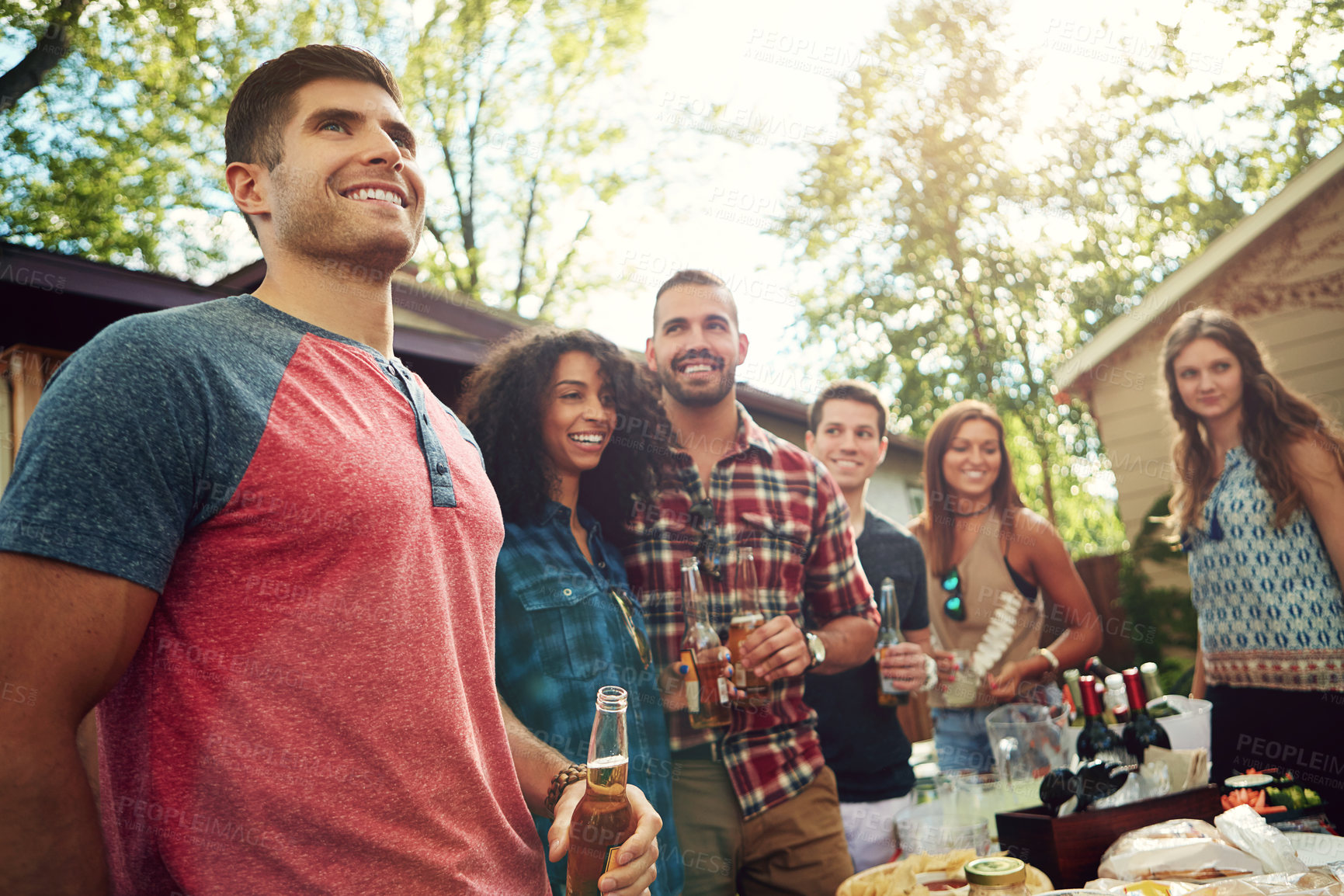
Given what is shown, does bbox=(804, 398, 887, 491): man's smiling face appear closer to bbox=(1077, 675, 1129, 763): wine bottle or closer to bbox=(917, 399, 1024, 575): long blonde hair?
bbox=(917, 399, 1024, 575): long blonde hair

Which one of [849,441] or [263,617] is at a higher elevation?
[849,441]

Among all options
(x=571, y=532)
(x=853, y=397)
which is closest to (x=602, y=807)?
(x=571, y=532)

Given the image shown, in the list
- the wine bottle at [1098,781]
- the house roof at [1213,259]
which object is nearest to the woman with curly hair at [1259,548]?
the house roof at [1213,259]

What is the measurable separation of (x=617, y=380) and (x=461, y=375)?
6.84ft

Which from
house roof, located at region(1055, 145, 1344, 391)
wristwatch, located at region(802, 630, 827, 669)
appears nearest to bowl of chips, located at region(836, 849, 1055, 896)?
wristwatch, located at region(802, 630, 827, 669)

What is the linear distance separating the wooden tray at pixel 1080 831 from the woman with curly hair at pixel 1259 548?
3.67ft

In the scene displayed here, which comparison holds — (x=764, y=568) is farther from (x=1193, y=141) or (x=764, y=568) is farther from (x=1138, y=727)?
(x=1193, y=141)

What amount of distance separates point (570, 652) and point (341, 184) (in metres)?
1.26

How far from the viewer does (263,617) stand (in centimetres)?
111

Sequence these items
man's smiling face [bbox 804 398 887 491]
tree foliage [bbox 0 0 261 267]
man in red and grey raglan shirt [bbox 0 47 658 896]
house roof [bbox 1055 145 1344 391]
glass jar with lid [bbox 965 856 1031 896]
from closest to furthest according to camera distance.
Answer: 1. man in red and grey raglan shirt [bbox 0 47 658 896]
2. glass jar with lid [bbox 965 856 1031 896]
3. man's smiling face [bbox 804 398 887 491]
4. house roof [bbox 1055 145 1344 391]
5. tree foliage [bbox 0 0 261 267]

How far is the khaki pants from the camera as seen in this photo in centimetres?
244

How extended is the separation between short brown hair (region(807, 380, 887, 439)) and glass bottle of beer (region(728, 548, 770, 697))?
46.5 inches

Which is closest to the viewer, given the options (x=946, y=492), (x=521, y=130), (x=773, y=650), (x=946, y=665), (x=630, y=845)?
(x=630, y=845)

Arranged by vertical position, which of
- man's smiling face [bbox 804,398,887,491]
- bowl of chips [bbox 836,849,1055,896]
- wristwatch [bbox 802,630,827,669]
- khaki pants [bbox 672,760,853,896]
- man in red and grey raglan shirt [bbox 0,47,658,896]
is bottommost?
khaki pants [bbox 672,760,853,896]
